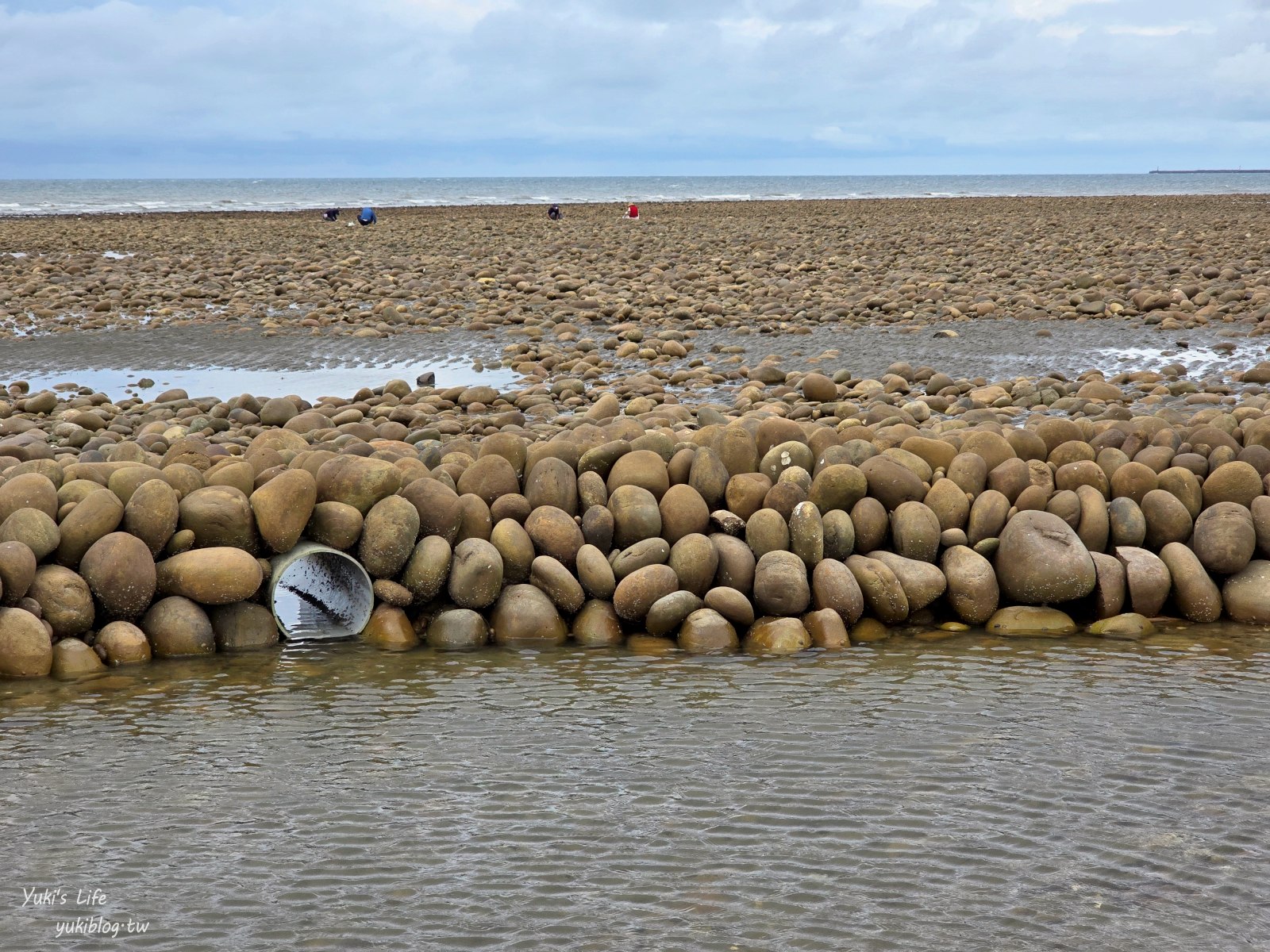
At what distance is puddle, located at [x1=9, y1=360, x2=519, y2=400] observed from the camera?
432 inches

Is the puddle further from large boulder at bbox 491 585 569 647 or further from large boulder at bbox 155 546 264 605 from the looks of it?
large boulder at bbox 491 585 569 647

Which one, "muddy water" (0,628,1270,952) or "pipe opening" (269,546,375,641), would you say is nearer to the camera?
"muddy water" (0,628,1270,952)

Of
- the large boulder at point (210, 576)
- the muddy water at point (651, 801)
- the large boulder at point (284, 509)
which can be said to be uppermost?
the large boulder at point (284, 509)

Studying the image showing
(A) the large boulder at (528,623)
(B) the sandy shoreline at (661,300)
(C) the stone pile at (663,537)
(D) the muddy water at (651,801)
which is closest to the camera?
(D) the muddy water at (651,801)

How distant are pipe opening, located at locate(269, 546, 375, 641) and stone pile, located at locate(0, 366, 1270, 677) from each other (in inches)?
3.1

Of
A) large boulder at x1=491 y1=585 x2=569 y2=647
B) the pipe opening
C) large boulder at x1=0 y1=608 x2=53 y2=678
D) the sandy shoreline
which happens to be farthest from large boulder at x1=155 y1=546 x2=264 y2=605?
the sandy shoreline

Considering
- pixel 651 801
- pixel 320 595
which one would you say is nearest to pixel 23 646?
pixel 320 595

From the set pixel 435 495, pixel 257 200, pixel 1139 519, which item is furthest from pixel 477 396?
pixel 257 200

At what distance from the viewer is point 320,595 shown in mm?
5926

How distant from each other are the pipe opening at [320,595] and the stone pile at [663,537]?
0.08m

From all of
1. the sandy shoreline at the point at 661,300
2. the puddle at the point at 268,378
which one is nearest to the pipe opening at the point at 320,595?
the puddle at the point at 268,378

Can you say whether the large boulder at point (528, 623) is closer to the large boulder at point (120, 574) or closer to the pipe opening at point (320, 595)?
the pipe opening at point (320, 595)

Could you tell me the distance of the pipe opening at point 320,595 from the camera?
17.9 feet

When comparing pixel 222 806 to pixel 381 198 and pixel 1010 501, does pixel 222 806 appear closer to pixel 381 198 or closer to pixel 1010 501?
pixel 1010 501
